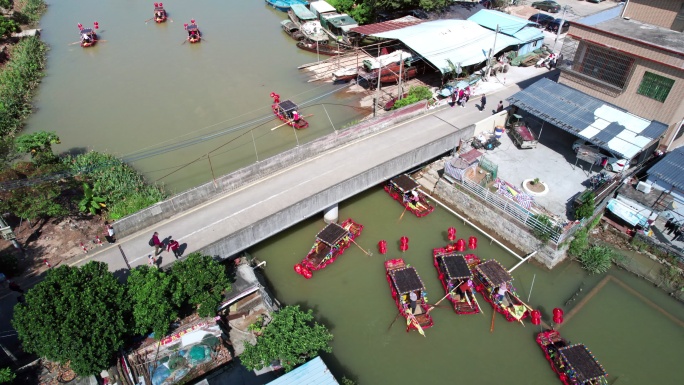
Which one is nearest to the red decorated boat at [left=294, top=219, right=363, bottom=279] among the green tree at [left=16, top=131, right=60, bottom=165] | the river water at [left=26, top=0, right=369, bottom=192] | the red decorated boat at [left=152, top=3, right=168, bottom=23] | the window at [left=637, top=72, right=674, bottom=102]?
the river water at [left=26, top=0, right=369, bottom=192]

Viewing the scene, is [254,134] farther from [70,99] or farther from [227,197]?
[70,99]

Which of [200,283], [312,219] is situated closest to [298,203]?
[312,219]

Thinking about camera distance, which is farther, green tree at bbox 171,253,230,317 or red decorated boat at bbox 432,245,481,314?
red decorated boat at bbox 432,245,481,314

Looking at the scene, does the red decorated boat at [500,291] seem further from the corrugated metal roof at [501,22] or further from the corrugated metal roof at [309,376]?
the corrugated metal roof at [501,22]

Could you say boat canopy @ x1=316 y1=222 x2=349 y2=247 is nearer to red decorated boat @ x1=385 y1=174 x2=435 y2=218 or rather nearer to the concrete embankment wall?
the concrete embankment wall

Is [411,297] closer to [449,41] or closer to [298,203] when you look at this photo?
[298,203]
